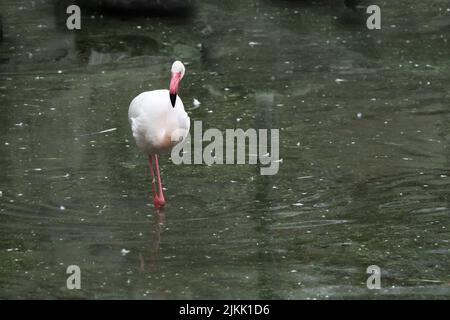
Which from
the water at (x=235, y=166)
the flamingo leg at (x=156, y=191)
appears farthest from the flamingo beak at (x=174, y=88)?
the water at (x=235, y=166)

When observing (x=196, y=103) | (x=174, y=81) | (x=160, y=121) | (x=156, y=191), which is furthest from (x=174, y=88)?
(x=196, y=103)

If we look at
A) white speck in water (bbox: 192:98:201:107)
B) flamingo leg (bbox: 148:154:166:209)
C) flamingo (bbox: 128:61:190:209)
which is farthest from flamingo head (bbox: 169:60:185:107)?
white speck in water (bbox: 192:98:201:107)

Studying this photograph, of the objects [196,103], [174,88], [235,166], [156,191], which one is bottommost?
[156,191]

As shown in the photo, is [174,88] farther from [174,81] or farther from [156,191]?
[156,191]

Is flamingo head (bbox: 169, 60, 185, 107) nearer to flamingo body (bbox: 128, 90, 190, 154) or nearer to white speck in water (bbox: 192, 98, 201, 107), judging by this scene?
flamingo body (bbox: 128, 90, 190, 154)

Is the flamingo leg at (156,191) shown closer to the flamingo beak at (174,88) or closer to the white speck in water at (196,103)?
the flamingo beak at (174,88)

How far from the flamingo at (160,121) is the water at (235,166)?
42cm

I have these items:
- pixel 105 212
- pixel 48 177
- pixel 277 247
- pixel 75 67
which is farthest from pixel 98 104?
pixel 277 247

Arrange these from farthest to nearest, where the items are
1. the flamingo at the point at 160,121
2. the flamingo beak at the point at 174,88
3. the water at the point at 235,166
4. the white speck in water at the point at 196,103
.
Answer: the white speck in water at the point at 196,103 → the flamingo at the point at 160,121 → the flamingo beak at the point at 174,88 → the water at the point at 235,166

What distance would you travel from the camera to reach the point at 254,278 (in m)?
7.16

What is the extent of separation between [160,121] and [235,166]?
1.10 meters

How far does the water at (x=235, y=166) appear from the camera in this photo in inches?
287

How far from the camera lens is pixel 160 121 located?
28.1 feet

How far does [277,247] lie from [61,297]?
5.41ft
